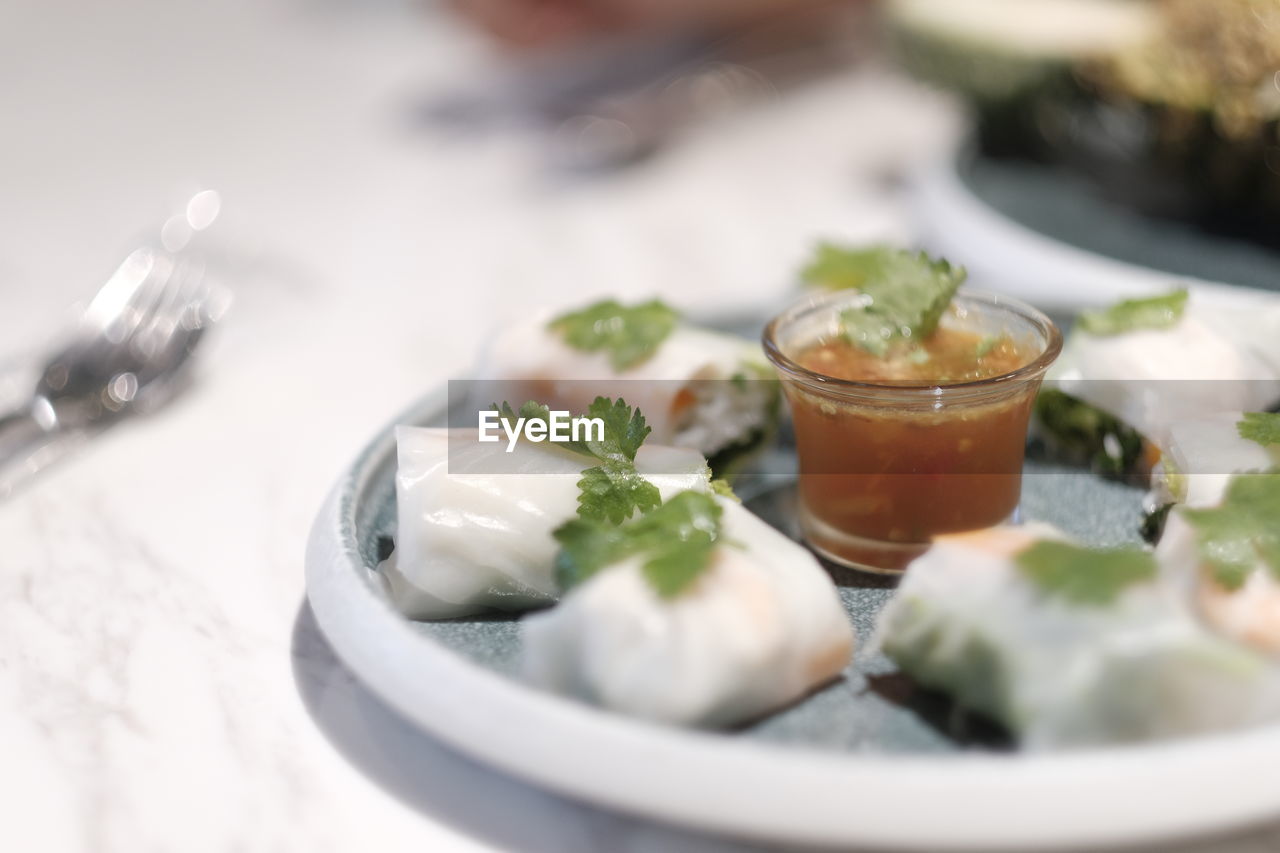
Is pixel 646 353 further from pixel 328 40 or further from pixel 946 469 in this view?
pixel 328 40

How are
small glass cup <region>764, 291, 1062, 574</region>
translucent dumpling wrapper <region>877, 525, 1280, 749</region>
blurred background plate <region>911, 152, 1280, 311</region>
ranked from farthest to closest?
1. blurred background plate <region>911, 152, 1280, 311</region>
2. small glass cup <region>764, 291, 1062, 574</region>
3. translucent dumpling wrapper <region>877, 525, 1280, 749</region>

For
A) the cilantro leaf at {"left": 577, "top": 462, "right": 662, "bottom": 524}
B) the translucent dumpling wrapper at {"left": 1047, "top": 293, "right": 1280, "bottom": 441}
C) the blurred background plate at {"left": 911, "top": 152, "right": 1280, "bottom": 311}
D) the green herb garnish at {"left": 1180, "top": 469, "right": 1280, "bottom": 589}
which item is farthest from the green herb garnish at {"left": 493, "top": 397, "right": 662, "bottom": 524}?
the blurred background plate at {"left": 911, "top": 152, "right": 1280, "bottom": 311}

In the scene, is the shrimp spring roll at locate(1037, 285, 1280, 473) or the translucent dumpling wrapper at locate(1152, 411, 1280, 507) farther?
the shrimp spring roll at locate(1037, 285, 1280, 473)

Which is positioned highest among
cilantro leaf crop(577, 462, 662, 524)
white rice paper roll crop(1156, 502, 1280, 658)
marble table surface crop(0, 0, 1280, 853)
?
white rice paper roll crop(1156, 502, 1280, 658)

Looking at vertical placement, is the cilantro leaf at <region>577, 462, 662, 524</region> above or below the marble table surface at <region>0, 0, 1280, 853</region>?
above

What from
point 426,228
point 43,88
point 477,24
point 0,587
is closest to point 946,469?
point 0,587

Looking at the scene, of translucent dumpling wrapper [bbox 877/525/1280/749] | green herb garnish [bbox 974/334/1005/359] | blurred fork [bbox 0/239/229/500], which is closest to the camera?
translucent dumpling wrapper [bbox 877/525/1280/749]

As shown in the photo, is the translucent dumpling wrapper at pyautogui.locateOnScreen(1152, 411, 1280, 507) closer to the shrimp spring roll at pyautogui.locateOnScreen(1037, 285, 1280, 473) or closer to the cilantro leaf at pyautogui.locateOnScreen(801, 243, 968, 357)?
the shrimp spring roll at pyautogui.locateOnScreen(1037, 285, 1280, 473)
